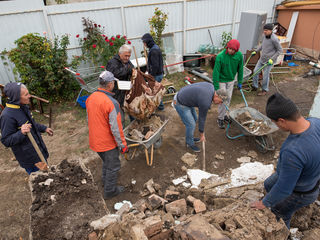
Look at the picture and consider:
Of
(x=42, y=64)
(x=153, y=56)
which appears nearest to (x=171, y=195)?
(x=153, y=56)

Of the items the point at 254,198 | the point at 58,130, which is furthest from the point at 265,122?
the point at 58,130

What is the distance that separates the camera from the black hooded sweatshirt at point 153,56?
5.52 metres

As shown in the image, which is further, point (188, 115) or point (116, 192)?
point (188, 115)

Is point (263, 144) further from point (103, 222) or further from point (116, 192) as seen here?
point (103, 222)

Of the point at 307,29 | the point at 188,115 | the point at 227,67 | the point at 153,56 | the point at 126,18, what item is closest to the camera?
the point at 188,115

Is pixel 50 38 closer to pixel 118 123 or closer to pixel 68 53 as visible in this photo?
pixel 68 53

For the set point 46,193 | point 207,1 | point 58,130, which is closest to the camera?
point 46,193

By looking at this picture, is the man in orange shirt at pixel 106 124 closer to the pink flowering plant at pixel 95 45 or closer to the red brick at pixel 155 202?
the red brick at pixel 155 202

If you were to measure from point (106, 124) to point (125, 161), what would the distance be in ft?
5.28

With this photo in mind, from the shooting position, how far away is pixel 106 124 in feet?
10.8

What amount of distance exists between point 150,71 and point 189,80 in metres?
2.45

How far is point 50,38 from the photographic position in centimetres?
681

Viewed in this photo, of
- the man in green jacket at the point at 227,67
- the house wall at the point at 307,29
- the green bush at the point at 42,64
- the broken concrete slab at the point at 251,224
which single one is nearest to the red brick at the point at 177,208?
the broken concrete slab at the point at 251,224

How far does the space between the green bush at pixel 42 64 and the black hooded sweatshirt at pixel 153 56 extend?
2.77 metres
